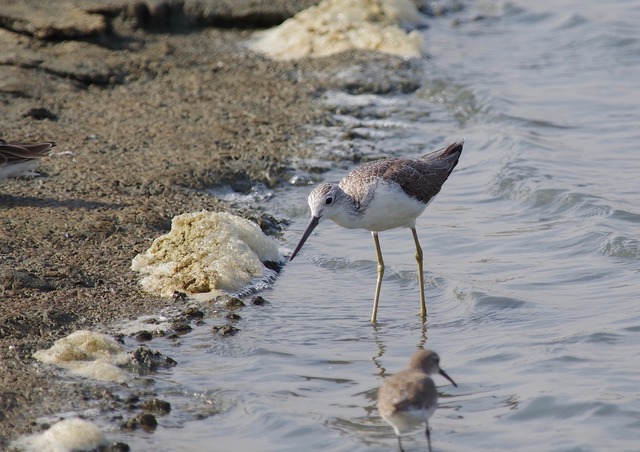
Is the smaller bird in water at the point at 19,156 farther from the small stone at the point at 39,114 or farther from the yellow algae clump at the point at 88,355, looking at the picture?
the yellow algae clump at the point at 88,355

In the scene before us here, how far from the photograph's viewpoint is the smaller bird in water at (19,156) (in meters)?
9.17

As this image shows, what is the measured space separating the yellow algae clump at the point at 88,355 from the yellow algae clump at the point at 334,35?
835 cm

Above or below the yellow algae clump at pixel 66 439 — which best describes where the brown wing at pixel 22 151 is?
above

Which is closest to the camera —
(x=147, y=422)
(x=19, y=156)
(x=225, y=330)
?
(x=147, y=422)

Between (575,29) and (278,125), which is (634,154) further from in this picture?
(575,29)

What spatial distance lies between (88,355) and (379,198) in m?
2.45

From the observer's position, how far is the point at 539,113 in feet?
43.4

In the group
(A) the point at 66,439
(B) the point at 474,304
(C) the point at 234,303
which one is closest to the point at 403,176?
(B) the point at 474,304

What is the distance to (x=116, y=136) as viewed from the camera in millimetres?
10961

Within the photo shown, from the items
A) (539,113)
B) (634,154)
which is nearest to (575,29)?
(539,113)

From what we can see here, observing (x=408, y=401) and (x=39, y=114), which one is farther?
(x=39, y=114)

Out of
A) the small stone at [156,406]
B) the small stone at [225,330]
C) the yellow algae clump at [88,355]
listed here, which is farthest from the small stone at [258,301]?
the small stone at [156,406]

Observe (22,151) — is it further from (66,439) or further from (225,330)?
(66,439)

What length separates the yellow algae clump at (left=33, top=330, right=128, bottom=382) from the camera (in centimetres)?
650
